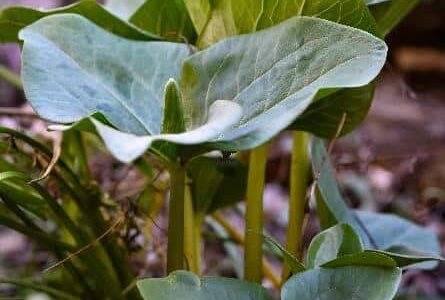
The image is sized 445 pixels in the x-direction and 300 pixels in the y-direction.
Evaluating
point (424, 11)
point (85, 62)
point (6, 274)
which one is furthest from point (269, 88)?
point (424, 11)

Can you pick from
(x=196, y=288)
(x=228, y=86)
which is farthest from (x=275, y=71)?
(x=196, y=288)

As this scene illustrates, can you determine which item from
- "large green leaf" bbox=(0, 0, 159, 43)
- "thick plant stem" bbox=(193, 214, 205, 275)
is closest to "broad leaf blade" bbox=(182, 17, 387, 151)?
"large green leaf" bbox=(0, 0, 159, 43)

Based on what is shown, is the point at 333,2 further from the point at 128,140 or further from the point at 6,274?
the point at 6,274

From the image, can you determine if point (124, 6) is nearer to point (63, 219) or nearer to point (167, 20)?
point (167, 20)

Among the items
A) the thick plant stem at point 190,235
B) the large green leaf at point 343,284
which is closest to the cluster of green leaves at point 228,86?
the large green leaf at point 343,284

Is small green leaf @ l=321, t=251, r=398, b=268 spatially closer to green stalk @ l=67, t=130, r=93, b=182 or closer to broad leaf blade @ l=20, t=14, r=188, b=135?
broad leaf blade @ l=20, t=14, r=188, b=135
